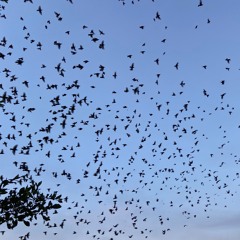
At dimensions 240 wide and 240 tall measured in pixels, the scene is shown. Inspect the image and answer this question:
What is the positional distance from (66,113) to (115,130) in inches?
212

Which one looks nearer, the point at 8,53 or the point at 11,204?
the point at 11,204

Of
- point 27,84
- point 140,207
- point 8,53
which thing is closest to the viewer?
point 8,53

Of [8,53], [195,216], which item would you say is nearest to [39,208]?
[8,53]

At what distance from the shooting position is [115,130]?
37.3 m

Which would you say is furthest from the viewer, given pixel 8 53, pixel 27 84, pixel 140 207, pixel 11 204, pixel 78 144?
pixel 140 207

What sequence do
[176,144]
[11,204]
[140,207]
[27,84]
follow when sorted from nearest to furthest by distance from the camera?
[11,204]
[27,84]
[176,144]
[140,207]

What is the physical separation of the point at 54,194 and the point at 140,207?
3818cm

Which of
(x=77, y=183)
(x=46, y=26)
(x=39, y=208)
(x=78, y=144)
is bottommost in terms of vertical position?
(x=39, y=208)

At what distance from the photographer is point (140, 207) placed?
4694cm

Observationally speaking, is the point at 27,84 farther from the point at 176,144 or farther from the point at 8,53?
the point at 176,144

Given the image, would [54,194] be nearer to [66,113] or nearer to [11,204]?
[11,204]

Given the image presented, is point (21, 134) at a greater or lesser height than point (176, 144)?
lesser

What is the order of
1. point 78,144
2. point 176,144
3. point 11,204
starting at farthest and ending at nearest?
point 176,144 < point 78,144 < point 11,204

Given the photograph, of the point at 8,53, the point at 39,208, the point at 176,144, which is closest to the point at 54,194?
the point at 39,208
